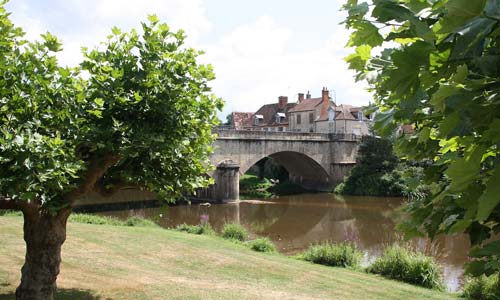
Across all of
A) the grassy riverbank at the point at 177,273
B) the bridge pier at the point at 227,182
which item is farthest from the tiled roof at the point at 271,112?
the grassy riverbank at the point at 177,273

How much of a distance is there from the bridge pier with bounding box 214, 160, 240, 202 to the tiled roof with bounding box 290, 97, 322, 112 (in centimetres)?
2143

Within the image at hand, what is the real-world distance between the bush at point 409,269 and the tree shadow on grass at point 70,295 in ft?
23.9

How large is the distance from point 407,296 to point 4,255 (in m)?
7.83

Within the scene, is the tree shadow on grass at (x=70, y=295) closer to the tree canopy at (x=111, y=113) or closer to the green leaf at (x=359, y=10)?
the tree canopy at (x=111, y=113)

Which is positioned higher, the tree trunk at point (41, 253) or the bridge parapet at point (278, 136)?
the bridge parapet at point (278, 136)

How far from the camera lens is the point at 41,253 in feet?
19.0

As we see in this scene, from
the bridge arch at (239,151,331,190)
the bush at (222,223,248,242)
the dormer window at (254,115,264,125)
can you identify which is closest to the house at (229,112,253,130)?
the dormer window at (254,115,264,125)

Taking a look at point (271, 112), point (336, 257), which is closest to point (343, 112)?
point (271, 112)

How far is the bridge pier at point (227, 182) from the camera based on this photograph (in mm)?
29938

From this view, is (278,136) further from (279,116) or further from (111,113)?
(111,113)

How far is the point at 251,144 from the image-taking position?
33188 mm

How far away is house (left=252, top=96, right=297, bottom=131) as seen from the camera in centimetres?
5419

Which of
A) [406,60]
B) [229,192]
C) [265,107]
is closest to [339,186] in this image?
[229,192]

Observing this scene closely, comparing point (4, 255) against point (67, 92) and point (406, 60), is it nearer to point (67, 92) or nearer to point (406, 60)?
point (67, 92)
